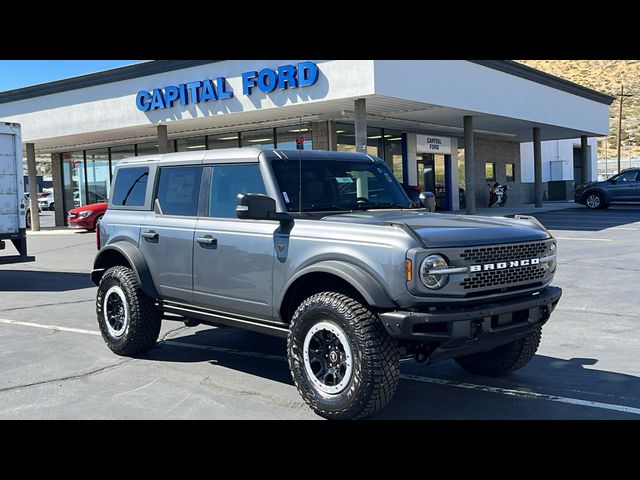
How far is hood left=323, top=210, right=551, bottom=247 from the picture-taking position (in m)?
4.42

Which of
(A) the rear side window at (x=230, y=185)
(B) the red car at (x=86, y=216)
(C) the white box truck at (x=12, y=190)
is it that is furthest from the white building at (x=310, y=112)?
(A) the rear side window at (x=230, y=185)

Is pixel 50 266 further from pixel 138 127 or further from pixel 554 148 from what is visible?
pixel 554 148

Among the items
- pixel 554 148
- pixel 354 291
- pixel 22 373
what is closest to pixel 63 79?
pixel 22 373

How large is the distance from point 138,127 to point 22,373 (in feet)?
56.3

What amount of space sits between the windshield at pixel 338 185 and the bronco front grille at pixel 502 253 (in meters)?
1.45

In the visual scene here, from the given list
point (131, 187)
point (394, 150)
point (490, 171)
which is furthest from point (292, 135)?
point (131, 187)

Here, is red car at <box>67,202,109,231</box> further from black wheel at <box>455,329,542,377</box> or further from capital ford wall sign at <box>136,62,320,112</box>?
black wheel at <box>455,329,542,377</box>

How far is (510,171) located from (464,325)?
32.5 metres

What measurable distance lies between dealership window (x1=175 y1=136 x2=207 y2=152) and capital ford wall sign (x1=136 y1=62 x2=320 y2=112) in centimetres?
556

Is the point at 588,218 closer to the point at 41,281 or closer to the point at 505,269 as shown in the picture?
the point at 41,281

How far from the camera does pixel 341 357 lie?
15.0 ft

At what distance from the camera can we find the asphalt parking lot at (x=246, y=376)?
4852 millimetres

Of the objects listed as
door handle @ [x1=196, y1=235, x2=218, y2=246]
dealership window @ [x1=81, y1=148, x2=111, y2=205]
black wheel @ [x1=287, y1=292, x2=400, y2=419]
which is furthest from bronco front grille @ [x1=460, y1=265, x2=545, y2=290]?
dealership window @ [x1=81, y1=148, x2=111, y2=205]

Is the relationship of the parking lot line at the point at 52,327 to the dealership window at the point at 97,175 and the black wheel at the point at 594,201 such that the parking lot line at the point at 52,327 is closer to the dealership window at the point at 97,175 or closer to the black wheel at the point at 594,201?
the dealership window at the point at 97,175
